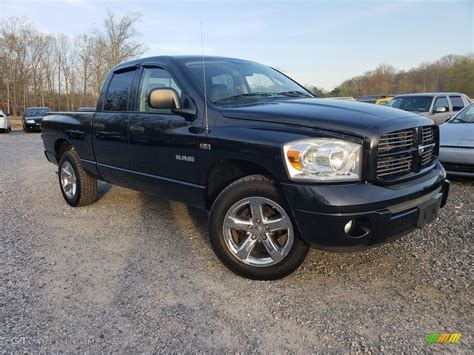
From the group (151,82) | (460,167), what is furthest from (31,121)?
(460,167)

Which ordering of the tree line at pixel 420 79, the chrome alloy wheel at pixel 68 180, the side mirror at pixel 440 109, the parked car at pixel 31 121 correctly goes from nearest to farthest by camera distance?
the chrome alloy wheel at pixel 68 180, the side mirror at pixel 440 109, the parked car at pixel 31 121, the tree line at pixel 420 79

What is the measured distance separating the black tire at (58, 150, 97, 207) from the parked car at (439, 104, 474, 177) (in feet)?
17.3

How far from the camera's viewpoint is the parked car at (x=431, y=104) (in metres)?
11.1

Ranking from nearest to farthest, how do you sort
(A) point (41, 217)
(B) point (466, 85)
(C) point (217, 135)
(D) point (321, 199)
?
(D) point (321, 199), (C) point (217, 135), (A) point (41, 217), (B) point (466, 85)

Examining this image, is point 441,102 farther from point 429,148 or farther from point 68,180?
point 68,180

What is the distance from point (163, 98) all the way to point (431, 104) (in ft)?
32.9

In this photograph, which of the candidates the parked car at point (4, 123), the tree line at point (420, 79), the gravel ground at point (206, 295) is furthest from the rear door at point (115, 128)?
the tree line at point (420, 79)

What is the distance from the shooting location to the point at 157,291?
9.69 ft

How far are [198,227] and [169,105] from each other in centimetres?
152

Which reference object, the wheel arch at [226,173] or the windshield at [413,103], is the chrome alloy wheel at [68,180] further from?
the windshield at [413,103]

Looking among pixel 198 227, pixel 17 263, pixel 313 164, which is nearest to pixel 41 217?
pixel 17 263

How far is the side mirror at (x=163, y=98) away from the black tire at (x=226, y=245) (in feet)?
3.11

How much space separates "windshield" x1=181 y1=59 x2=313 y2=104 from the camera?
3.63m

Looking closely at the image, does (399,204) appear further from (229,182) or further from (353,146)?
(229,182)
